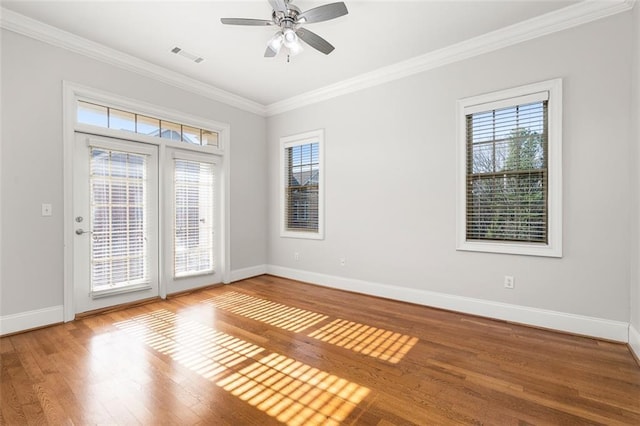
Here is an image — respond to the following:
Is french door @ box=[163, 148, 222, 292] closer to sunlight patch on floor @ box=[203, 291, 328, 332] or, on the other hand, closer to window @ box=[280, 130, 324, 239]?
sunlight patch on floor @ box=[203, 291, 328, 332]

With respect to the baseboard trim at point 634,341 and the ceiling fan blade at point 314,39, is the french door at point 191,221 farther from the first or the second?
the baseboard trim at point 634,341

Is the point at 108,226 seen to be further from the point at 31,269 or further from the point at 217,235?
the point at 217,235

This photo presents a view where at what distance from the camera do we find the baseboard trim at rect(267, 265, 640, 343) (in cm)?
273

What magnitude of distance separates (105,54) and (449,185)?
4264 mm

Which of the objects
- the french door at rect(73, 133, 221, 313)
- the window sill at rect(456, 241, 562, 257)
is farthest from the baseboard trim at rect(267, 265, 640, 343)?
the french door at rect(73, 133, 221, 313)

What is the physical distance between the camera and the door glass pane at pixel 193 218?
428 cm

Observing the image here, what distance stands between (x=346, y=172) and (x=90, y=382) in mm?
3570

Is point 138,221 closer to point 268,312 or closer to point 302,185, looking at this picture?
point 268,312

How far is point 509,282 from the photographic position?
3170mm

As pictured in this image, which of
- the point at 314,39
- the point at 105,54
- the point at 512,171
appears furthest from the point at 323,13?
the point at 105,54

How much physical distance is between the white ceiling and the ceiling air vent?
69mm

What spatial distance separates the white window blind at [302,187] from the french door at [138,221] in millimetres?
1217

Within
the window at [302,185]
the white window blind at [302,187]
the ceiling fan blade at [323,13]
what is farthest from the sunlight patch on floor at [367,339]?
the ceiling fan blade at [323,13]

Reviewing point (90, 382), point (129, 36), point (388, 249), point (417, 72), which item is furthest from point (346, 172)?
point (90, 382)
